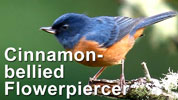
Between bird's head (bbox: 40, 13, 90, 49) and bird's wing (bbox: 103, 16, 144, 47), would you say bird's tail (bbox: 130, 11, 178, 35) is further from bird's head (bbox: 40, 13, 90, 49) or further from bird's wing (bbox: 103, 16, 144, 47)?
bird's head (bbox: 40, 13, 90, 49)

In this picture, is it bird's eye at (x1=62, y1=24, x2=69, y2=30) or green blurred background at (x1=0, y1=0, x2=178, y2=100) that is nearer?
bird's eye at (x1=62, y1=24, x2=69, y2=30)

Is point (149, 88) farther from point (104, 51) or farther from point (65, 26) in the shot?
point (65, 26)

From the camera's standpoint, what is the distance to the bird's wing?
485 cm

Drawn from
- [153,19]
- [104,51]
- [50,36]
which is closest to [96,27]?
[104,51]

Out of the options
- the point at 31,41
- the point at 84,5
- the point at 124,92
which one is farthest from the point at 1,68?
the point at 124,92

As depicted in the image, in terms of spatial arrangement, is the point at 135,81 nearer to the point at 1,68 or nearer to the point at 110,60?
the point at 110,60

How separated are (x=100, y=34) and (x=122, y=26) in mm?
257

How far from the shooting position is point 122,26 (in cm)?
493

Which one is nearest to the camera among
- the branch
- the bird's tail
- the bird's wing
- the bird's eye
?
the branch

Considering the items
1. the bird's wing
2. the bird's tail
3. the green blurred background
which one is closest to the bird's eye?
the bird's wing

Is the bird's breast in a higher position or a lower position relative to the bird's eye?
lower

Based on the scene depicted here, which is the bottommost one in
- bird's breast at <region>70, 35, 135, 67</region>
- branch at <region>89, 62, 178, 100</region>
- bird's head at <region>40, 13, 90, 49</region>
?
branch at <region>89, 62, 178, 100</region>

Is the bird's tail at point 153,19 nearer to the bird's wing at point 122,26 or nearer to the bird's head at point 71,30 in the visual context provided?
the bird's wing at point 122,26

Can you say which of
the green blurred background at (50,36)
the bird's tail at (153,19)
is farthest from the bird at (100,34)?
the green blurred background at (50,36)
